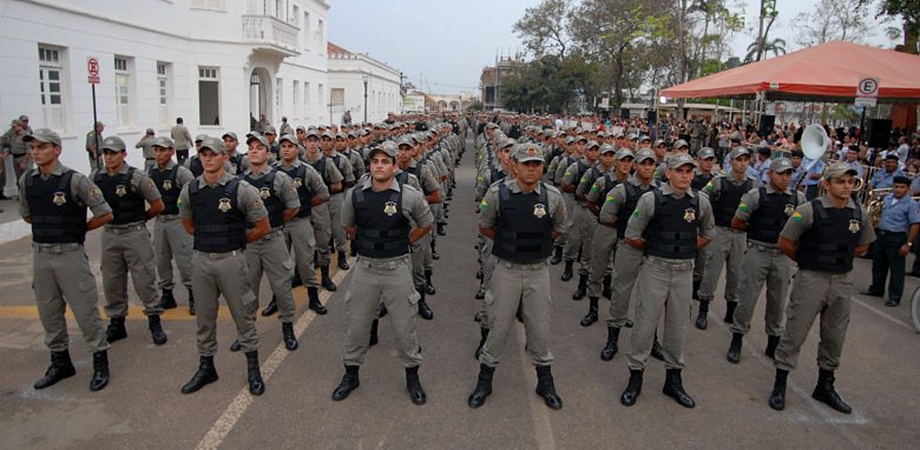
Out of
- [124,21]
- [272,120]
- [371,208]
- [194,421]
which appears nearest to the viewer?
[194,421]

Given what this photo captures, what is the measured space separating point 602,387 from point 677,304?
104 centimetres

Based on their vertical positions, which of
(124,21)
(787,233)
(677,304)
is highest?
(124,21)

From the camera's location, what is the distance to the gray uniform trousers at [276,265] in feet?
20.7

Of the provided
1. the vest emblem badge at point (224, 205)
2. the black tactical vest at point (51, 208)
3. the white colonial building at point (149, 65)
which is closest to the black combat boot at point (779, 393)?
the vest emblem badge at point (224, 205)

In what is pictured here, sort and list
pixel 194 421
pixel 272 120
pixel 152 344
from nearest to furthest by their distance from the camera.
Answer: pixel 194 421, pixel 152 344, pixel 272 120

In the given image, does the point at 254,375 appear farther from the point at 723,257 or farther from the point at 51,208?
the point at 723,257

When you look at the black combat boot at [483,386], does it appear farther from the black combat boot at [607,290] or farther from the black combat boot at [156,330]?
the black combat boot at [607,290]

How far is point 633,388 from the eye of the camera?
17.7 feet

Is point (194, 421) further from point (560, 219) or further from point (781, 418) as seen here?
point (781, 418)

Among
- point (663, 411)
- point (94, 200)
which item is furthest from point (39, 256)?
point (663, 411)

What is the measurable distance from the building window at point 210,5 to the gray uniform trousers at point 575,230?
18.6 m

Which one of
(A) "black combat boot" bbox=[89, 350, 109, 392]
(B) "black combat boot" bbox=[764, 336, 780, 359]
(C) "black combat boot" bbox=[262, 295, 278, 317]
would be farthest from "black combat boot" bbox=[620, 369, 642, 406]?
(A) "black combat boot" bbox=[89, 350, 109, 392]

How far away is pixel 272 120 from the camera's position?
2795cm

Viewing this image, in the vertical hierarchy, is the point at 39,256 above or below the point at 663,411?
above
